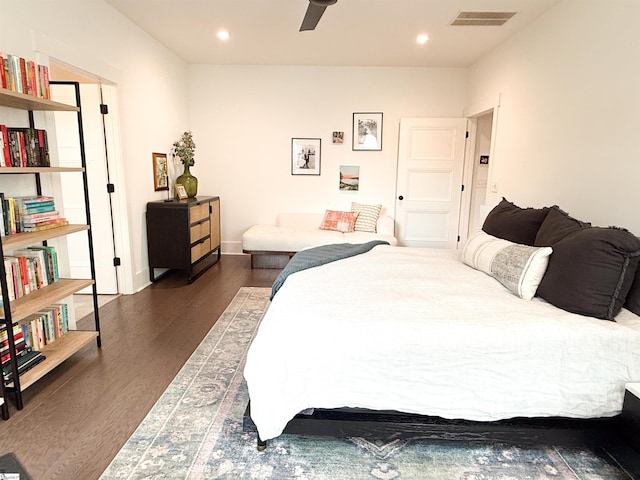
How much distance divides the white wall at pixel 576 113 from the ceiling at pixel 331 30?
1.09ft

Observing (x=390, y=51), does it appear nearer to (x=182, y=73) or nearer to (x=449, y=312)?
(x=182, y=73)

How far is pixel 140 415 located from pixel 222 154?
4251 millimetres

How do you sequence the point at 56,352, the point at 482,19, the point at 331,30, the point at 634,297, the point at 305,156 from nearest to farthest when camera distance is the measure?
1. the point at 634,297
2. the point at 56,352
3. the point at 482,19
4. the point at 331,30
5. the point at 305,156

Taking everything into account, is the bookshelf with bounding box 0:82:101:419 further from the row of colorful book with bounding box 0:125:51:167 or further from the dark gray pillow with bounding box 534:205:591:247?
the dark gray pillow with bounding box 534:205:591:247

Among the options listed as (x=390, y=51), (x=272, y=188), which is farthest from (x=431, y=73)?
(x=272, y=188)

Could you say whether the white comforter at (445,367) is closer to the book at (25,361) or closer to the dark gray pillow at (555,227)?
the dark gray pillow at (555,227)

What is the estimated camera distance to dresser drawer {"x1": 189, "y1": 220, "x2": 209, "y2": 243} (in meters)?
4.27

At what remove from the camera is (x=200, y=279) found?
175 inches

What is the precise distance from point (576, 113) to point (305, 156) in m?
3.48

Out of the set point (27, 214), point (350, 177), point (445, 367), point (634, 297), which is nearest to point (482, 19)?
point (350, 177)

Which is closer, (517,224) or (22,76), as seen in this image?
(22,76)

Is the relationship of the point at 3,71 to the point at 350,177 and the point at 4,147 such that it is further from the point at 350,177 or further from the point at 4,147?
the point at 350,177

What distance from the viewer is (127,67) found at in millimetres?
3750

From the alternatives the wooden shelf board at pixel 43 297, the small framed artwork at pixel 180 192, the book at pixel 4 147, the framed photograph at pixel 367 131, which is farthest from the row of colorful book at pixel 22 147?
the framed photograph at pixel 367 131
